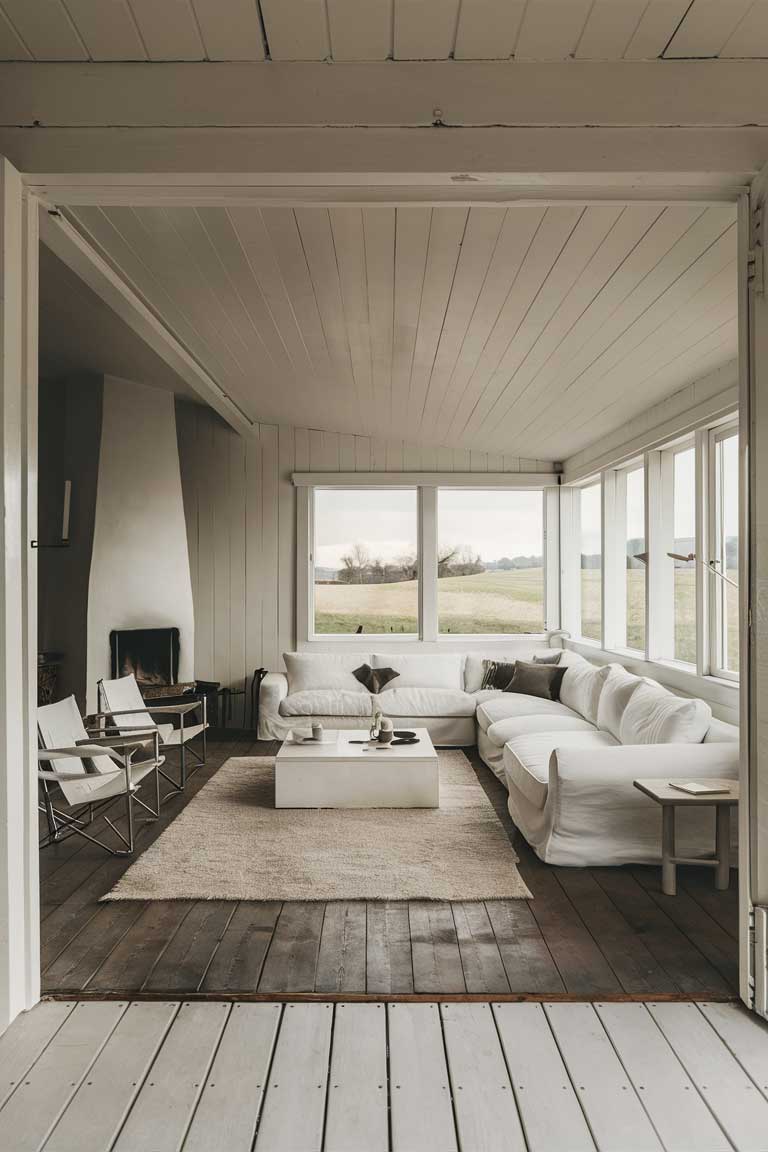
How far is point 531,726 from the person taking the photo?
542 cm

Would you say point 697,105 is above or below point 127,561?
above

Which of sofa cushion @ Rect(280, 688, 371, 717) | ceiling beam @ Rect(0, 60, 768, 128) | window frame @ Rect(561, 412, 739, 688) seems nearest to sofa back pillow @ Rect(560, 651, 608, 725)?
window frame @ Rect(561, 412, 739, 688)

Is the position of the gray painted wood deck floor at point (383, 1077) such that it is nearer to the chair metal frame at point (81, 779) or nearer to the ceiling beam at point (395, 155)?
the chair metal frame at point (81, 779)

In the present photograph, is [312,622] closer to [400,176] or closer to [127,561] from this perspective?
[127,561]

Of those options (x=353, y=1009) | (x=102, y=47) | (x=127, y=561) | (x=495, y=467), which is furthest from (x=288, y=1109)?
(x=495, y=467)

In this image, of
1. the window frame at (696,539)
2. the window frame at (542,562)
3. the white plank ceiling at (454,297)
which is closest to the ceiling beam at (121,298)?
the white plank ceiling at (454,297)

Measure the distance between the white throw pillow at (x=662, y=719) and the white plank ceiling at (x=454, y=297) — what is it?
1.83 m

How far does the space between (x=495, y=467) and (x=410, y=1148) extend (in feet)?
21.3

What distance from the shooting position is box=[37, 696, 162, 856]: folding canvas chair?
3.98 meters

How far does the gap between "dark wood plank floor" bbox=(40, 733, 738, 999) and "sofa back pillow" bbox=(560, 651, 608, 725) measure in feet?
6.19

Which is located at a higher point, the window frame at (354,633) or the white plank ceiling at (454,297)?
the white plank ceiling at (454,297)

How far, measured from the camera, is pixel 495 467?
7789mm

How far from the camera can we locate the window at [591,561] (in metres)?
7.05

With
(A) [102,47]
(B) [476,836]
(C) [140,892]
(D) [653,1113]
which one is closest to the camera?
(D) [653,1113]
